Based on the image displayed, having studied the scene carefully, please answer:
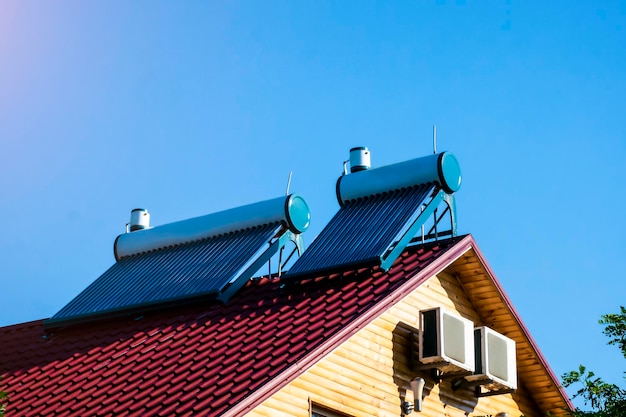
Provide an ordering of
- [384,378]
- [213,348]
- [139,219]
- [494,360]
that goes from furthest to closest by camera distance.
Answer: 1. [139,219]
2. [494,360]
3. [384,378]
4. [213,348]

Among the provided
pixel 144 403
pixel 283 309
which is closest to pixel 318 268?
pixel 283 309

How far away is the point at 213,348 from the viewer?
20188 mm

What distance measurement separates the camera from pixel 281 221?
24141 millimetres

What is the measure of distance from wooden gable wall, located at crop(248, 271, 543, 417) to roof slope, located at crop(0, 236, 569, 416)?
417mm

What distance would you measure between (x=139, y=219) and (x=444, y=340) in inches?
379

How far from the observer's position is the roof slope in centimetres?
1855

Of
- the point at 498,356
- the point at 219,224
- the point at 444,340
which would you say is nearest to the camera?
the point at 444,340

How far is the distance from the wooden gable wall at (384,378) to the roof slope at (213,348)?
0.42 meters

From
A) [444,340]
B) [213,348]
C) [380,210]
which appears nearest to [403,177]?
[380,210]

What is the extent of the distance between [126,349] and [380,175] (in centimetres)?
632

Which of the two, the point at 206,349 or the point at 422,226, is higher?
the point at 422,226

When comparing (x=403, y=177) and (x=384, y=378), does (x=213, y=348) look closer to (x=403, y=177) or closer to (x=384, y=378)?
(x=384, y=378)

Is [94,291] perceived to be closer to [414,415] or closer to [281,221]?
[281,221]

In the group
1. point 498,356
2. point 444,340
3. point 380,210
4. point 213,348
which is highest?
point 380,210
